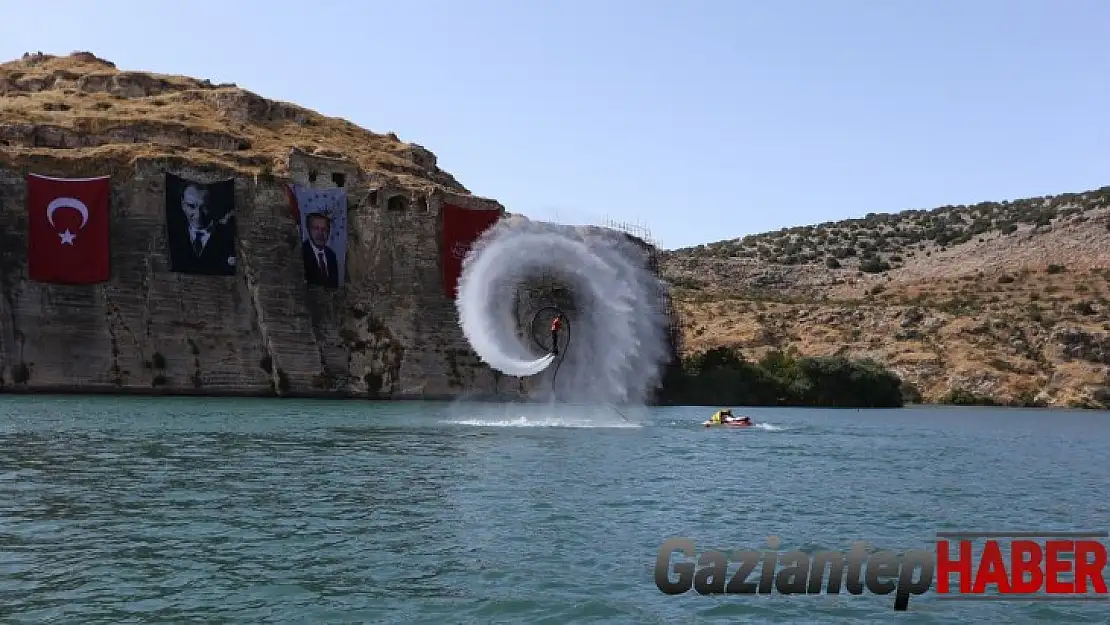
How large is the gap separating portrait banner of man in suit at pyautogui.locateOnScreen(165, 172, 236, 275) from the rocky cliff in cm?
108

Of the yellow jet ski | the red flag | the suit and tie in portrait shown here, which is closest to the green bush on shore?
the red flag

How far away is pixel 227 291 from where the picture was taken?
8206cm

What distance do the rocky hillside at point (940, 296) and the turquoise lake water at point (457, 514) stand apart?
52.1m

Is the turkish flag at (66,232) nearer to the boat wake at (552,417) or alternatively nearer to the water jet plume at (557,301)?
the boat wake at (552,417)

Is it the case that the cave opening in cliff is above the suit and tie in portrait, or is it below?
above

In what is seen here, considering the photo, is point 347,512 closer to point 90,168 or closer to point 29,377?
point 29,377

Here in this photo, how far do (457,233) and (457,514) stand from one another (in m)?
70.1

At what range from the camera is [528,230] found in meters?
50.2

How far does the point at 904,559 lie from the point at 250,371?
6914 centimetres

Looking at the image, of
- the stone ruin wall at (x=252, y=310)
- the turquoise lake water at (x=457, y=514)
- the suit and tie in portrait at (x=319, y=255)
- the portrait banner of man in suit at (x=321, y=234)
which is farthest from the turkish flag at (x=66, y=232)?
the turquoise lake water at (x=457, y=514)

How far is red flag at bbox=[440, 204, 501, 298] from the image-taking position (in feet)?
291

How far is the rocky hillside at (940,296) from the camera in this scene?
313ft
